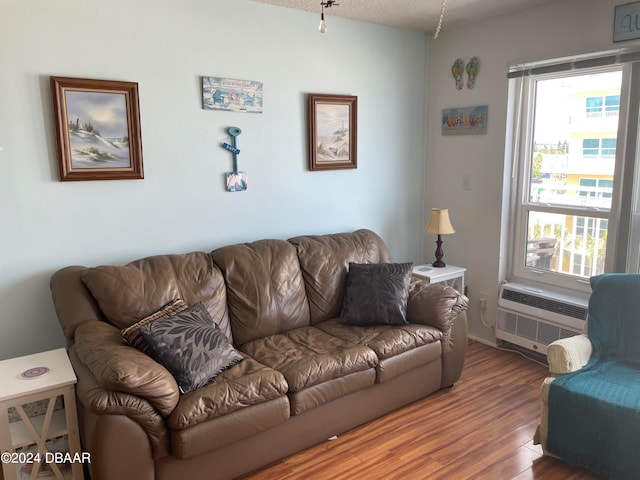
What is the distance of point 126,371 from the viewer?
1939mm

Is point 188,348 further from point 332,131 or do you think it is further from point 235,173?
point 332,131

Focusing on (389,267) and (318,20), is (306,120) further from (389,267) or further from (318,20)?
(389,267)

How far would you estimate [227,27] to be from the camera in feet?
10.00

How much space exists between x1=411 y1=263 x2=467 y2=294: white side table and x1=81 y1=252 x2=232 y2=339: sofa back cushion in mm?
1596

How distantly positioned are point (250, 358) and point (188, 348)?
1.41 feet

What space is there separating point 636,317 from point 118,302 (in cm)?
270

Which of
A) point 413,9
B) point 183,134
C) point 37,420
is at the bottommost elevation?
point 37,420

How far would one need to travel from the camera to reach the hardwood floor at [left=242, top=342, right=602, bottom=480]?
2365 millimetres

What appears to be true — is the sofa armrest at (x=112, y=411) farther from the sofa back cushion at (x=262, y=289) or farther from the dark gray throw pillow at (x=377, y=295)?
the dark gray throw pillow at (x=377, y=295)

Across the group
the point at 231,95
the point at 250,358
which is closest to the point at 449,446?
the point at 250,358

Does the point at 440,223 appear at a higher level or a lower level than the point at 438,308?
higher

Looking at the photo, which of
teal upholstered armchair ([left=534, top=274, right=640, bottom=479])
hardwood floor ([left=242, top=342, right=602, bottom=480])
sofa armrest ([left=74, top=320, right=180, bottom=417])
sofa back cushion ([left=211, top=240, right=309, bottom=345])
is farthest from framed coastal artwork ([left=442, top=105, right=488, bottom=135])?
sofa armrest ([left=74, top=320, right=180, bottom=417])

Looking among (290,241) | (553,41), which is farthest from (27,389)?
(553,41)

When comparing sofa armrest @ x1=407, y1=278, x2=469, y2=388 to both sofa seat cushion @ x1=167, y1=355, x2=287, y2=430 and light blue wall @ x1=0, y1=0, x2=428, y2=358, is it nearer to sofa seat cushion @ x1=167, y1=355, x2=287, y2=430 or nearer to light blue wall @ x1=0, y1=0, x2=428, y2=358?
light blue wall @ x1=0, y1=0, x2=428, y2=358
